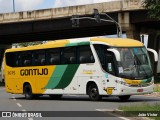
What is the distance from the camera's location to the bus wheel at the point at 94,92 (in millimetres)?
23906

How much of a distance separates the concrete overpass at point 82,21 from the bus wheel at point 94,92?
2513cm

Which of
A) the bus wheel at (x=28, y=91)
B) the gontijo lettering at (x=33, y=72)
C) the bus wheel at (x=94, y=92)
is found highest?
the gontijo lettering at (x=33, y=72)

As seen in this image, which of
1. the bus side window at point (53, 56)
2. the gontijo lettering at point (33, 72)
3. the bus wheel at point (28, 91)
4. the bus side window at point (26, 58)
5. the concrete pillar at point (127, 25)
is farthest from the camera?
the concrete pillar at point (127, 25)

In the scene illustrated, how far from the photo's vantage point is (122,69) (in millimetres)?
22797

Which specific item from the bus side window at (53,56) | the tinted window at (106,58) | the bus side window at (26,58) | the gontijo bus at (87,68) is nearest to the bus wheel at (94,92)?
the gontijo bus at (87,68)

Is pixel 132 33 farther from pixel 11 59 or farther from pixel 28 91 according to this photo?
pixel 28 91

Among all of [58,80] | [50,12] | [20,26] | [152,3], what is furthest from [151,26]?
[152,3]

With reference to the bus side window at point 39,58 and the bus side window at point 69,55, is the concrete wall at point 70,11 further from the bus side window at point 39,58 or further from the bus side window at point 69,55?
the bus side window at point 69,55

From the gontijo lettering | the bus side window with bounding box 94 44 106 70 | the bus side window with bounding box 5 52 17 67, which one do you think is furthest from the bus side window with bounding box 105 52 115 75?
the bus side window with bounding box 5 52 17 67

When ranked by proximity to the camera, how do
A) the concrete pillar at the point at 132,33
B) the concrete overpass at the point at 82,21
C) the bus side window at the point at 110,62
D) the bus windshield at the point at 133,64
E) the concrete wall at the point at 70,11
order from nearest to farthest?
1. the bus windshield at the point at 133,64
2. the bus side window at the point at 110,62
3. the concrete wall at the point at 70,11
4. the concrete overpass at the point at 82,21
5. the concrete pillar at the point at 132,33

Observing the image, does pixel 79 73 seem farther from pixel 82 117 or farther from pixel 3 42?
pixel 3 42

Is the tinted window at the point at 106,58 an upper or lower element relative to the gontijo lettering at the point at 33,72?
upper

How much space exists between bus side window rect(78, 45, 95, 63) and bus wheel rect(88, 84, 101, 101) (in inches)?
51.0

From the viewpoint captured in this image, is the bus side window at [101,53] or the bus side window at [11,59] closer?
the bus side window at [101,53]
